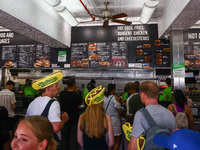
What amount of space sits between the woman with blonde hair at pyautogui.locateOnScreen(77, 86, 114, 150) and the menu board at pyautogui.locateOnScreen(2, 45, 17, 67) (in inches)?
Result: 227

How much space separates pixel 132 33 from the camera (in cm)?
617

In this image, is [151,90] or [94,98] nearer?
[151,90]

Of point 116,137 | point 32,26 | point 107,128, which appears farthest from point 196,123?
point 32,26

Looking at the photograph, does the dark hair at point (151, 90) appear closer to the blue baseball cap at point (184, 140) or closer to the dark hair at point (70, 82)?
the blue baseball cap at point (184, 140)

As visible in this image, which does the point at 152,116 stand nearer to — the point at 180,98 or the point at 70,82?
the point at 180,98

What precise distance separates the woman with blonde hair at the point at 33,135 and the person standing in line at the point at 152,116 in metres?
0.73

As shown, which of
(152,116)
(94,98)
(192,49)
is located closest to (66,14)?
(94,98)

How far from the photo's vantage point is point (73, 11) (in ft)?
17.7

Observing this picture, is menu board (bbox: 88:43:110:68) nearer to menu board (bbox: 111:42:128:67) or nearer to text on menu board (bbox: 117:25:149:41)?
menu board (bbox: 111:42:128:67)

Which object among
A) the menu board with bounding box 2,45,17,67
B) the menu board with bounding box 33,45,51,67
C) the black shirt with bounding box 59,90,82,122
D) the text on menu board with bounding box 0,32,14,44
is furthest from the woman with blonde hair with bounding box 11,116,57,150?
the text on menu board with bounding box 0,32,14,44

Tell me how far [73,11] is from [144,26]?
2.67m

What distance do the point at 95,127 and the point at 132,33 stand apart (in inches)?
195

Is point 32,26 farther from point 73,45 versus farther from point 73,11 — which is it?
point 73,45

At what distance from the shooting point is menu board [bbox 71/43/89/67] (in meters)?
6.33
